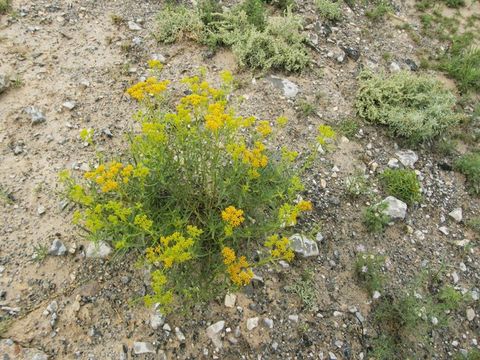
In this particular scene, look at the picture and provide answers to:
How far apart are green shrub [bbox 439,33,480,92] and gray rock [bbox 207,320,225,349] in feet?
18.1

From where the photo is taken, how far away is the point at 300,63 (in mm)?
6199

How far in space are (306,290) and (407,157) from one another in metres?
2.61

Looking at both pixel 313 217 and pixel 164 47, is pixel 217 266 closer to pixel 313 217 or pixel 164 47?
pixel 313 217

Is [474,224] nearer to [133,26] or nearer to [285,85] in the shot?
[285,85]

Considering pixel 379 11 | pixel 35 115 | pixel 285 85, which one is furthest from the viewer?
pixel 379 11

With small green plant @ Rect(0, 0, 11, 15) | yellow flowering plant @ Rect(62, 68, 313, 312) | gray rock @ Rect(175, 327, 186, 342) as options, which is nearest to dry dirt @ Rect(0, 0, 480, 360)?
gray rock @ Rect(175, 327, 186, 342)

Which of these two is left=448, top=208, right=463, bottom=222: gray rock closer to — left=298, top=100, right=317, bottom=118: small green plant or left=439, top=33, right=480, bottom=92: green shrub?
left=298, top=100, right=317, bottom=118: small green plant

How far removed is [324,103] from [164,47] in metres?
2.53

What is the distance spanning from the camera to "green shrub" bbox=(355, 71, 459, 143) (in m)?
5.77

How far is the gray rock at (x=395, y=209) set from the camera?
4961mm

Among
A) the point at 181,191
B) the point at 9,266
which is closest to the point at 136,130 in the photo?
the point at 181,191

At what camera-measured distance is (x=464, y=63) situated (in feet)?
23.0

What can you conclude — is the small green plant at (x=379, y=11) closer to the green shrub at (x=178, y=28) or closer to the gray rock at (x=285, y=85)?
the gray rock at (x=285, y=85)

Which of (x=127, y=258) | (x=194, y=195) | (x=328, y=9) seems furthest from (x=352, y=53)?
(x=127, y=258)
